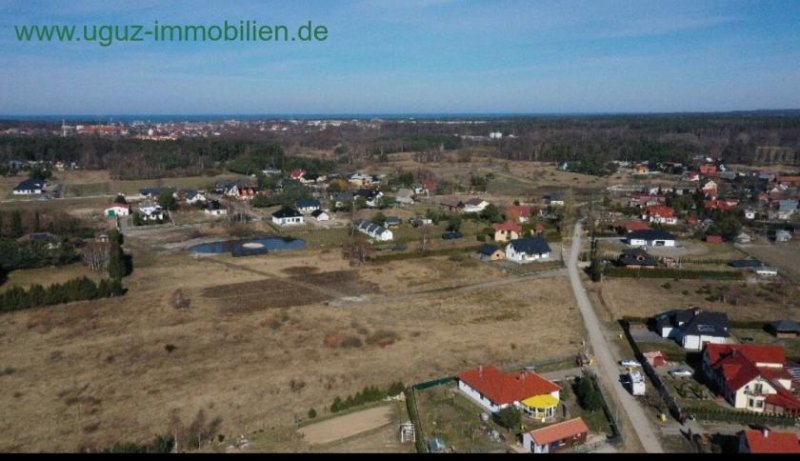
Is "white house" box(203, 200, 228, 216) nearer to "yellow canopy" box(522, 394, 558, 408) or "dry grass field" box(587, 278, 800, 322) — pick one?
"dry grass field" box(587, 278, 800, 322)

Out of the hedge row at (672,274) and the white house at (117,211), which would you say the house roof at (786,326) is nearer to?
the hedge row at (672,274)

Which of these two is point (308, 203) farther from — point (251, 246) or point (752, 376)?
point (752, 376)

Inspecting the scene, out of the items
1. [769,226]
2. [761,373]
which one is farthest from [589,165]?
[761,373]

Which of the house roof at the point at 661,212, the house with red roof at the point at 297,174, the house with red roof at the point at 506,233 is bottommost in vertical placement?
the house with red roof at the point at 506,233

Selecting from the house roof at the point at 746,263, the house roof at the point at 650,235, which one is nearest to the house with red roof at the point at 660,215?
the house roof at the point at 650,235

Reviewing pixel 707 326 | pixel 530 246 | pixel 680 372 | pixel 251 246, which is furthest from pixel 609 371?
pixel 251 246
